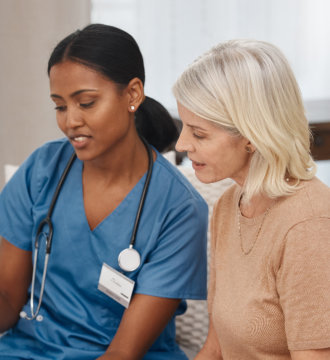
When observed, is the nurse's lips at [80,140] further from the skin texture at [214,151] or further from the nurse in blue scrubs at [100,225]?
the skin texture at [214,151]

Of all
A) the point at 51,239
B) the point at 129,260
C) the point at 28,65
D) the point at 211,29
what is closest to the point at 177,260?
the point at 129,260

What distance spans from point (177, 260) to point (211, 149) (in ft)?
1.28

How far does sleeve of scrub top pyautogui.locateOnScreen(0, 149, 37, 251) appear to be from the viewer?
1632mm

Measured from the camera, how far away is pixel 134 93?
151 centimetres

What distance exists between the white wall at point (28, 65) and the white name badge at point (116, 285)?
1615mm

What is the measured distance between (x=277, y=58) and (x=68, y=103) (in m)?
0.49

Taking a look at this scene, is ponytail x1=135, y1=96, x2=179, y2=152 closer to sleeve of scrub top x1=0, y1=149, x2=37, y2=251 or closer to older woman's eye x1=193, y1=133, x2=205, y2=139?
sleeve of scrub top x1=0, y1=149, x2=37, y2=251

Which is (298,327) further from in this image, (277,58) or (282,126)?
(277,58)

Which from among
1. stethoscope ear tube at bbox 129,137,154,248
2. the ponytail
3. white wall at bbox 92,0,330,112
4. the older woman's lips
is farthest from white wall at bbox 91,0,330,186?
the older woman's lips

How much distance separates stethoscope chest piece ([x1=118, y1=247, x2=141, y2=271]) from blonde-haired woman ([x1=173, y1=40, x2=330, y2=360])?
0.28 meters

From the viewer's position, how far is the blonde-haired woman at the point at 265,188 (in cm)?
112

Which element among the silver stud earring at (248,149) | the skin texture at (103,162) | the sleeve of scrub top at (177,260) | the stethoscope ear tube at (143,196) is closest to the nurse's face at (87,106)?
the skin texture at (103,162)

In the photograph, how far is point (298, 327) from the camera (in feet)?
3.67

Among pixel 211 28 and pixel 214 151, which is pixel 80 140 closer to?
pixel 214 151
